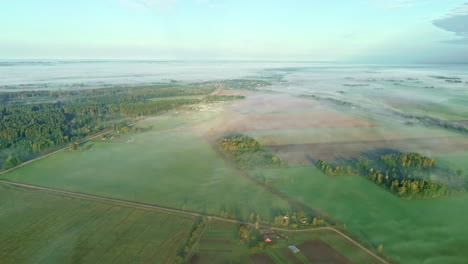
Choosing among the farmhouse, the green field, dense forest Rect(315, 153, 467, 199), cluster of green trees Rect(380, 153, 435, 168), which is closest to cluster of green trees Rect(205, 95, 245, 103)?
dense forest Rect(315, 153, 467, 199)

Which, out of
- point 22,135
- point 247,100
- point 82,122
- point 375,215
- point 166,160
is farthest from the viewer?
point 247,100

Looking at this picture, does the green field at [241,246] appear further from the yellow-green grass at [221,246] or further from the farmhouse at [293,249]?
the farmhouse at [293,249]

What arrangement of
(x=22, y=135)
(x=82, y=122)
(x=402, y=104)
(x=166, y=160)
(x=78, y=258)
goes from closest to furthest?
(x=78, y=258) < (x=166, y=160) < (x=22, y=135) < (x=82, y=122) < (x=402, y=104)

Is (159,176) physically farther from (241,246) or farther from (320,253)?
(320,253)

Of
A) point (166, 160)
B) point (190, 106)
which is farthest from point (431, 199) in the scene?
point (190, 106)

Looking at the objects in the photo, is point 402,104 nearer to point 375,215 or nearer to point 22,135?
point 375,215

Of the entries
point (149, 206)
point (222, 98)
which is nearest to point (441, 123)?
point (222, 98)
